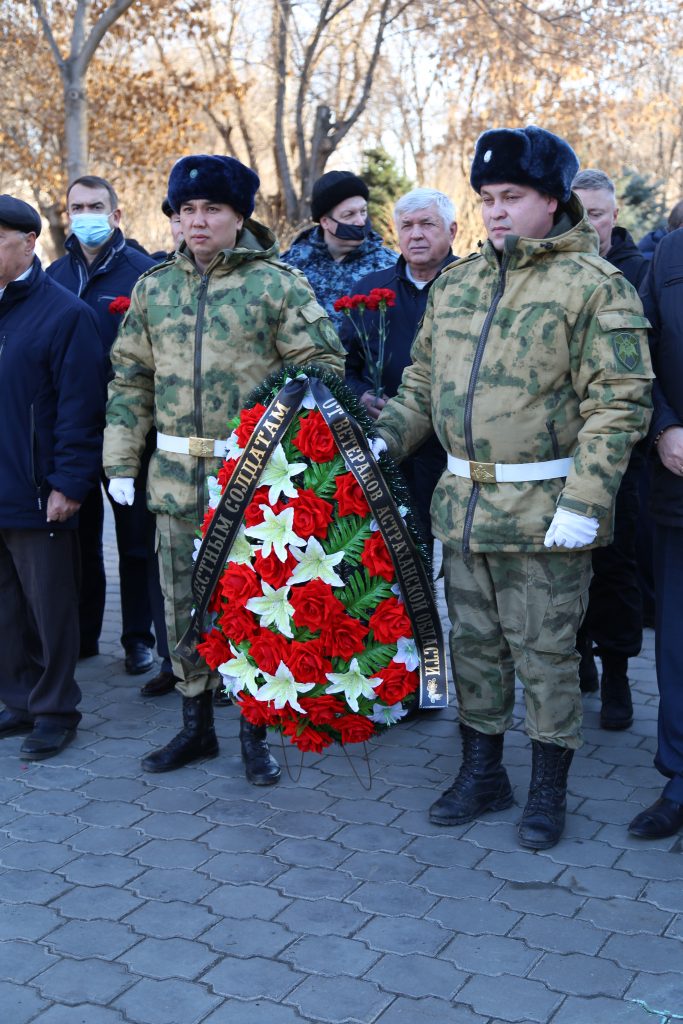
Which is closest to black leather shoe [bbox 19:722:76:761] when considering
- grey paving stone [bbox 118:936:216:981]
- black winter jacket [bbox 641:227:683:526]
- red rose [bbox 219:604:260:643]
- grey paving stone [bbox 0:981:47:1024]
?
red rose [bbox 219:604:260:643]

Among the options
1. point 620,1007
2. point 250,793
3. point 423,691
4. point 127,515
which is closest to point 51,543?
point 127,515

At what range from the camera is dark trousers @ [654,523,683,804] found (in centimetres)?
376

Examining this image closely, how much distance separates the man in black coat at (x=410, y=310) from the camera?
4.75 metres

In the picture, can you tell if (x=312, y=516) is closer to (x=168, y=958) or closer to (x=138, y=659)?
(x=168, y=958)

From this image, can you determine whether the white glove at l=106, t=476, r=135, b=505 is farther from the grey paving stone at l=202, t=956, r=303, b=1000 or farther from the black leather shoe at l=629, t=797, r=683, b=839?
the black leather shoe at l=629, t=797, r=683, b=839

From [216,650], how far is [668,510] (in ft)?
5.03

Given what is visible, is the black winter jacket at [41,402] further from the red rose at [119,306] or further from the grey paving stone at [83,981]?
the grey paving stone at [83,981]

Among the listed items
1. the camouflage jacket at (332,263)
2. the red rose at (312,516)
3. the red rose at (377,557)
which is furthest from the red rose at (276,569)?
the camouflage jacket at (332,263)

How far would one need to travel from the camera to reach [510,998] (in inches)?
112

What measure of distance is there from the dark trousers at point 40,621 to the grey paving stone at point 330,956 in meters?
1.86

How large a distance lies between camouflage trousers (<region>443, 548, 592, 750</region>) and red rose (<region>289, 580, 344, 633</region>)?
42 centimetres

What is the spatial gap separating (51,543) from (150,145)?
16201mm

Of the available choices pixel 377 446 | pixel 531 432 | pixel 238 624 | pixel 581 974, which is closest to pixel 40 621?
pixel 238 624

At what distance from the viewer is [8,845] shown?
3.78 m
